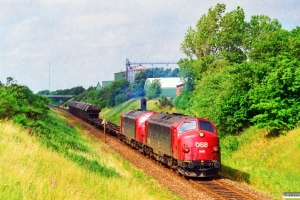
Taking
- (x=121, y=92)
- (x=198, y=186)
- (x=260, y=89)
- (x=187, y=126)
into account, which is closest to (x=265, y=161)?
(x=260, y=89)

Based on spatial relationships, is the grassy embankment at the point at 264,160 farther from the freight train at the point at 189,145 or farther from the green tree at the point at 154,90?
the green tree at the point at 154,90

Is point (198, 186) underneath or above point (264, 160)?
above

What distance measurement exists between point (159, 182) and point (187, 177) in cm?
236

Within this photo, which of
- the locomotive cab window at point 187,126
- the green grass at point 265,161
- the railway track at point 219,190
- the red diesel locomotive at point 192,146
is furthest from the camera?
the locomotive cab window at point 187,126

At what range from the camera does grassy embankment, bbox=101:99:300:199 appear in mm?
22467

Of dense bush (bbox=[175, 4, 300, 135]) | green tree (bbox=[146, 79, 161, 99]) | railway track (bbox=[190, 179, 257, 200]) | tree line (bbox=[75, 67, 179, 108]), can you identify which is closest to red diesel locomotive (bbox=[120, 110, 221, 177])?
railway track (bbox=[190, 179, 257, 200])

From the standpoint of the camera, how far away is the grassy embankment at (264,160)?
22.5 metres

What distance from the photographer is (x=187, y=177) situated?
23844 mm

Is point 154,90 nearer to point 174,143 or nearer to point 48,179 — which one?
point 174,143

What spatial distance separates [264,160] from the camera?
30.5 m

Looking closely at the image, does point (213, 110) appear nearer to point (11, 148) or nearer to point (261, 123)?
point (261, 123)

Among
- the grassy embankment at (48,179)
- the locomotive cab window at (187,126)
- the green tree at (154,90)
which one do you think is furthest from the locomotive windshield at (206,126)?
the green tree at (154,90)

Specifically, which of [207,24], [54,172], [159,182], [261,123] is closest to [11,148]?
[54,172]

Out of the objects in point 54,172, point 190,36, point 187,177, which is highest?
point 190,36
